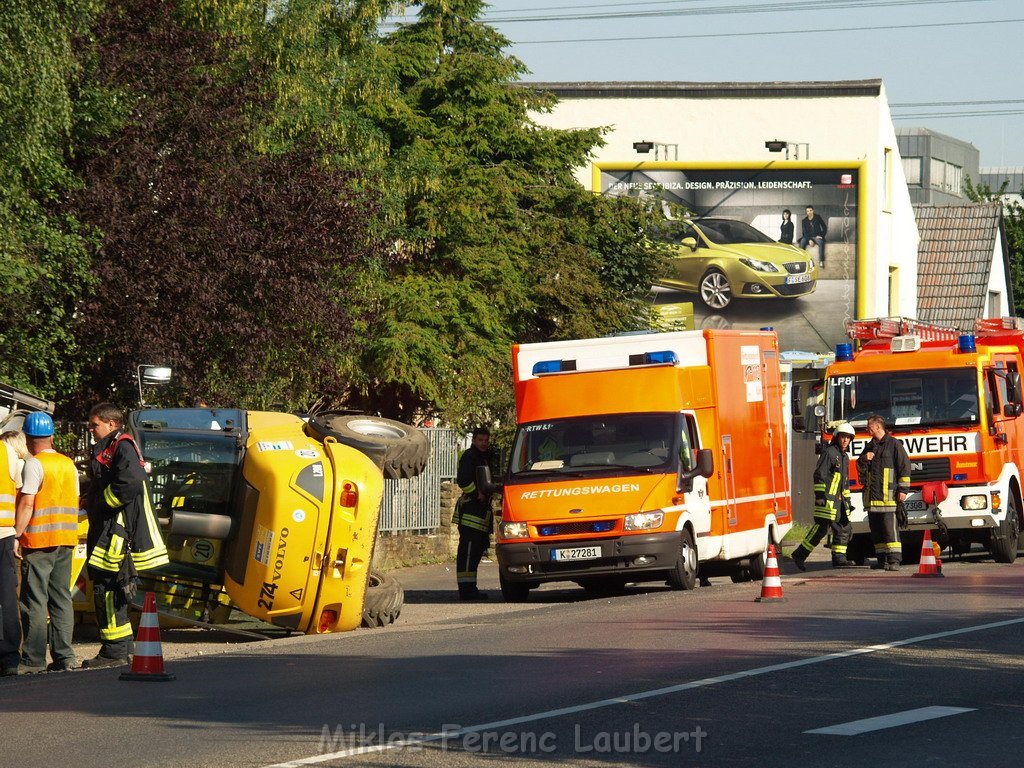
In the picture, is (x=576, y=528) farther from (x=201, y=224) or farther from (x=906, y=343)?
(x=906, y=343)

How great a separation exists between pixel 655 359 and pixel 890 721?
10.00 meters

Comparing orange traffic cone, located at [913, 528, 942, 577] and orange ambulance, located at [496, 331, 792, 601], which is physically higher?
orange ambulance, located at [496, 331, 792, 601]

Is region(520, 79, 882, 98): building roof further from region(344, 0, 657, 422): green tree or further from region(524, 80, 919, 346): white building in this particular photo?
region(344, 0, 657, 422): green tree

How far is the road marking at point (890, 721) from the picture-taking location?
28.8 ft

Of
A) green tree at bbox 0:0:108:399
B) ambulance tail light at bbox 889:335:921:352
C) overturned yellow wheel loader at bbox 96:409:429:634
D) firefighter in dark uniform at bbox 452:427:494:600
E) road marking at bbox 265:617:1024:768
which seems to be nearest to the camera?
road marking at bbox 265:617:1024:768

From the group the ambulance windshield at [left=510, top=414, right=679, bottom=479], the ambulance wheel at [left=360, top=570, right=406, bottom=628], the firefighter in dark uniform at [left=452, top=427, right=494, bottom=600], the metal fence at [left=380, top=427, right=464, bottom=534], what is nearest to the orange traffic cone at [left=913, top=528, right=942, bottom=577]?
the ambulance windshield at [left=510, top=414, right=679, bottom=479]

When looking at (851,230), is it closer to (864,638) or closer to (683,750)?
(864,638)

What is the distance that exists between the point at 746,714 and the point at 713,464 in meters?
9.28

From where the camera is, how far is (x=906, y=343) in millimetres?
23453

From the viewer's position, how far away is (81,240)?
760 inches

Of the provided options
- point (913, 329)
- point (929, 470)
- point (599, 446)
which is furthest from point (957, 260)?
point (599, 446)

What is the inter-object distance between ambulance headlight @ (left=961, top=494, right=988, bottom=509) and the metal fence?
8.04m

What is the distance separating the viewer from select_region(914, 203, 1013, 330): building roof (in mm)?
57594

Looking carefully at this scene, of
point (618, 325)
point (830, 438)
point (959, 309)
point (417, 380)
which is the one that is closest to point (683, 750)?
point (830, 438)
